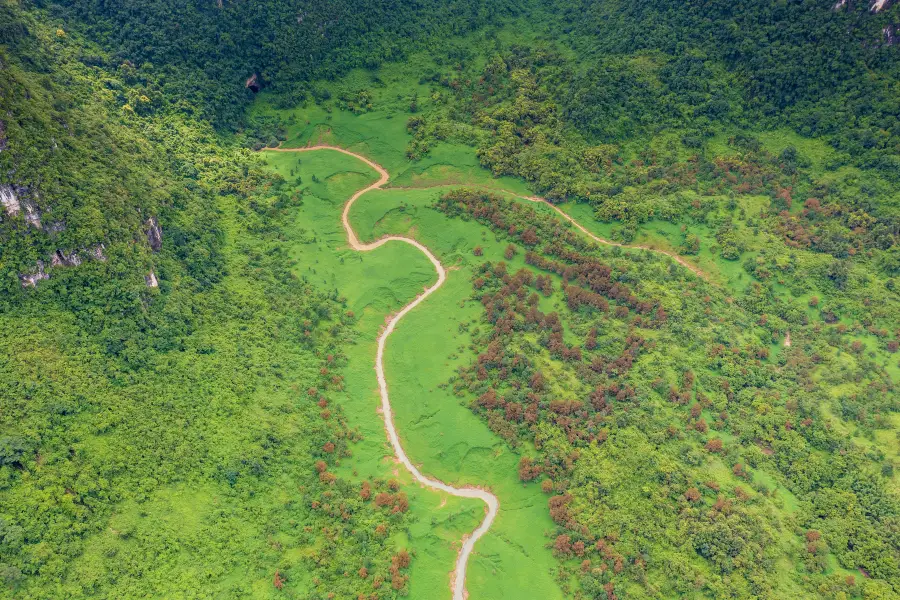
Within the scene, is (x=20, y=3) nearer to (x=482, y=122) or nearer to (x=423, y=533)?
(x=482, y=122)

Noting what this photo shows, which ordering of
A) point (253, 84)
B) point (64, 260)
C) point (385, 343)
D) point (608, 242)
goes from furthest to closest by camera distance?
point (253, 84) → point (608, 242) → point (385, 343) → point (64, 260)

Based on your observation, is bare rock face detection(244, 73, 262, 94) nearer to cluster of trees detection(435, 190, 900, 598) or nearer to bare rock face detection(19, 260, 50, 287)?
cluster of trees detection(435, 190, 900, 598)

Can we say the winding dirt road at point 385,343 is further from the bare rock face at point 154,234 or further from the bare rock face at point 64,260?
the bare rock face at point 64,260

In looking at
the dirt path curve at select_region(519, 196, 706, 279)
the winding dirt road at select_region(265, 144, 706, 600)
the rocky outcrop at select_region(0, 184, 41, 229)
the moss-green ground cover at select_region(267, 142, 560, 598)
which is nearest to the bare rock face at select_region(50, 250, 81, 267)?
the rocky outcrop at select_region(0, 184, 41, 229)

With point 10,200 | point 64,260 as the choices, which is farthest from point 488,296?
point 10,200

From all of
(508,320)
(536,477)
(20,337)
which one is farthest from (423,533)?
(20,337)

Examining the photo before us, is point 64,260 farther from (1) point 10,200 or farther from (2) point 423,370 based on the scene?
(2) point 423,370

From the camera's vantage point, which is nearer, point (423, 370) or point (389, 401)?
point (389, 401)
